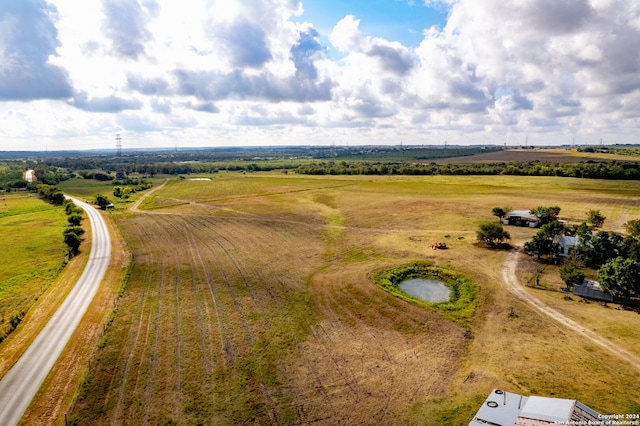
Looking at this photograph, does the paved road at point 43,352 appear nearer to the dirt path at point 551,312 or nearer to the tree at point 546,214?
the dirt path at point 551,312

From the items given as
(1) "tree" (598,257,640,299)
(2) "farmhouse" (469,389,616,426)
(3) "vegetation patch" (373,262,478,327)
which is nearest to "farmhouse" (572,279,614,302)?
(1) "tree" (598,257,640,299)

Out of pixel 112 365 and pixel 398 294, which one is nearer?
pixel 112 365

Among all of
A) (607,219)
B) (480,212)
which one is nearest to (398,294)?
(480,212)

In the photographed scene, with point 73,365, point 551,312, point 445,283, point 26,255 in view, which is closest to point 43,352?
point 73,365

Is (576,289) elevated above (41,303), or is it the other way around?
(576,289)

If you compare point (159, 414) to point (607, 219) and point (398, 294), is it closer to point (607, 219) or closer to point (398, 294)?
point (398, 294)

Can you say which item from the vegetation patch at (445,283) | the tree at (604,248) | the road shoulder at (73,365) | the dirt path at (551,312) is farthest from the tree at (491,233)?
the road shoulder at (73,365)

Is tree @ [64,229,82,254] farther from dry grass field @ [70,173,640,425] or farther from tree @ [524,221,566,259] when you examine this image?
tree @ [524,221,566,259]
